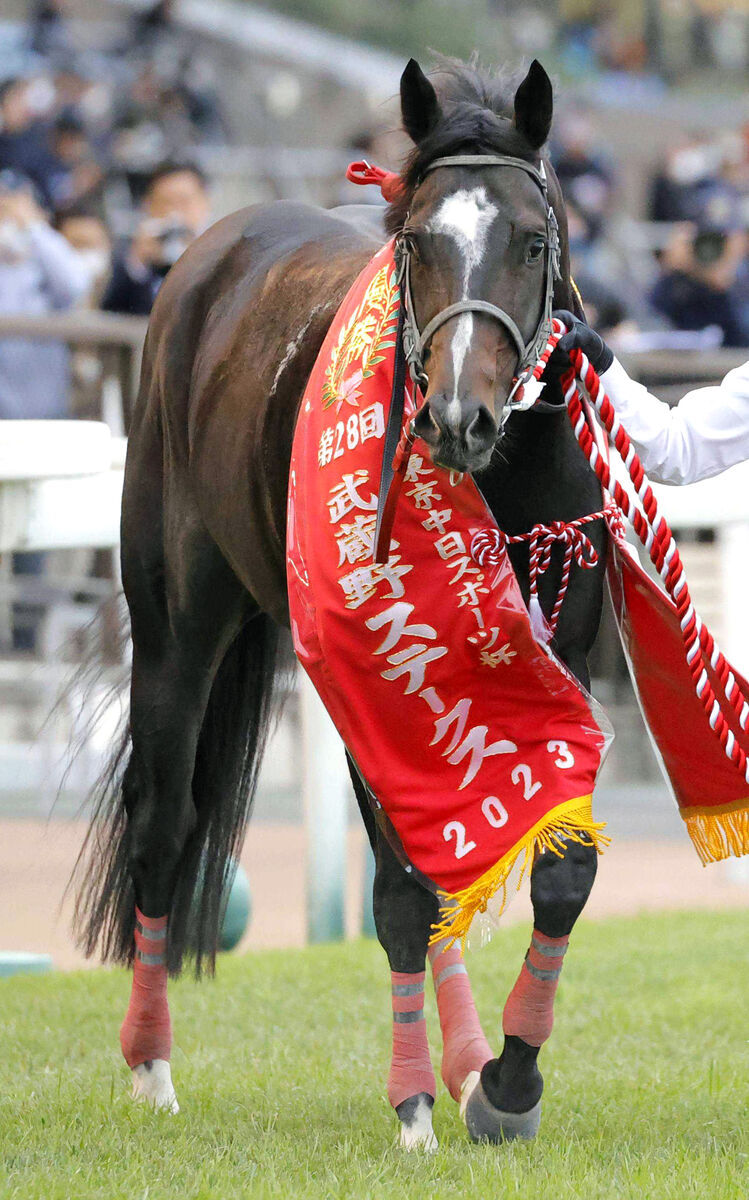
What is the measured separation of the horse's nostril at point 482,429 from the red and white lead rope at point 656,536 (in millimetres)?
328

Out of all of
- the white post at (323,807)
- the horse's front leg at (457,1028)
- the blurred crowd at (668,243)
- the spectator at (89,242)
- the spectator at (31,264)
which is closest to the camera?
the horse's front leg at (457,1028)

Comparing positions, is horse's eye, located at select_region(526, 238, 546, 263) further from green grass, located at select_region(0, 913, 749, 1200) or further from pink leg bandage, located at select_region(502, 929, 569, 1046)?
green grass, located at select_region(0, 913, 749, 1200)

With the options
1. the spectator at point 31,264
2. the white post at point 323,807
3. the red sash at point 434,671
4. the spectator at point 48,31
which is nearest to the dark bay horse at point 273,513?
the red sash at point 434,671

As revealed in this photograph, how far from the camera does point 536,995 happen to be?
3547 millimetres

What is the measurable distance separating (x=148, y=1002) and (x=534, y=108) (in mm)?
2381

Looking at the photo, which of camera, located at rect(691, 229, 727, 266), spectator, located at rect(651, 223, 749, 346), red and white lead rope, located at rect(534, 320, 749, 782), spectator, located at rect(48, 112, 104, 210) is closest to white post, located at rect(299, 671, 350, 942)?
red and white lead rope, located at rect(534, 320, 749, 782)

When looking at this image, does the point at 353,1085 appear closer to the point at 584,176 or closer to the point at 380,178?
the point at 380,178

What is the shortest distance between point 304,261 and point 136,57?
12122 mm

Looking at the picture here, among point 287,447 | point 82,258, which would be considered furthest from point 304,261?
point 82,258

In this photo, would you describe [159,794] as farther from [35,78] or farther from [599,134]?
[599,134]

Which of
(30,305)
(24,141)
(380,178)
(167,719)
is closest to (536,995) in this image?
(167,719)

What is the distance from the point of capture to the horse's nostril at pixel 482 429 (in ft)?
9.81

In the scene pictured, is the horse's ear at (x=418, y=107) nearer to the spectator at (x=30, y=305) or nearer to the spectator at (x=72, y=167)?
the spectator at (x=30, y=305)

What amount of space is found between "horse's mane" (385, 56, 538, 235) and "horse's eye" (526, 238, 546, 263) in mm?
202
